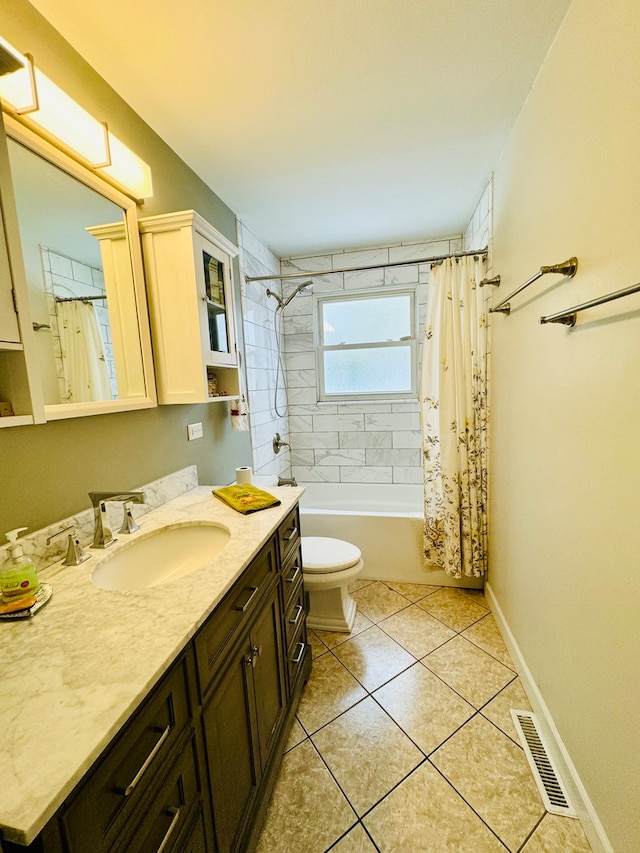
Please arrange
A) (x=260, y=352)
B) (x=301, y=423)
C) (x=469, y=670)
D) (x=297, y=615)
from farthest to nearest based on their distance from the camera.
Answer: (x=301, y=423) → (x=260, y=352) → (x=469, y=670) → (x=297, y=615)

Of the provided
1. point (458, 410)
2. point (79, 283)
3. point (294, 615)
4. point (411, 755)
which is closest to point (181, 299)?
point (79, 283)

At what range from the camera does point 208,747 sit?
2.68 feet

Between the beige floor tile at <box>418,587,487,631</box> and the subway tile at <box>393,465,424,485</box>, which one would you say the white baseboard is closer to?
the beige floor tile at <box>418,587,487,631</box>

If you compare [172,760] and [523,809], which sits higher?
[172,760]

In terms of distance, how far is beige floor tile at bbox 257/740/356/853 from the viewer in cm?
109

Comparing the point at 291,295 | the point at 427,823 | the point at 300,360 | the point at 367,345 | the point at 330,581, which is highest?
the point at 291,295

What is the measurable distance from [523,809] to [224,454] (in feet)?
6.22

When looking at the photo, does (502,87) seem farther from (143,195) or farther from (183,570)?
(183,570)

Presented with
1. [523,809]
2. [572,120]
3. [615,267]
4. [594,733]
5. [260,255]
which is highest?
[260,255]

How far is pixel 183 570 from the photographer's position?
1287 millimetres

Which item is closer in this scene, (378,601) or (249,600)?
(249,600)

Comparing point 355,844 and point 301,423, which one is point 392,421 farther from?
point 355,844

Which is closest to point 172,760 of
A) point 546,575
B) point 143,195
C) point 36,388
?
point 36,388

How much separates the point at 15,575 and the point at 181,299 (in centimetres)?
114
